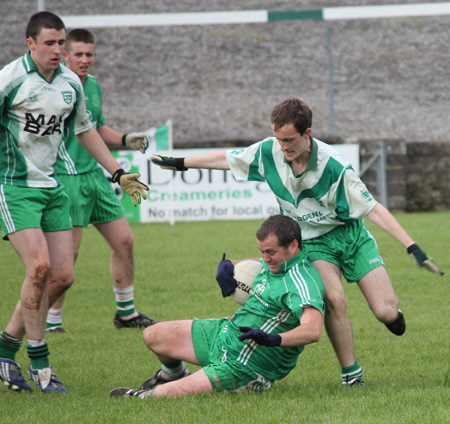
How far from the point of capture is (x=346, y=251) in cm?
572

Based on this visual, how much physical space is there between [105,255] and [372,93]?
1965 cm

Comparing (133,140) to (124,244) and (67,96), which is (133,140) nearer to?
(67,96)

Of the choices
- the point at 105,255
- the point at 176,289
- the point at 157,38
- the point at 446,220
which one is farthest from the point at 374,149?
the point at 157,38

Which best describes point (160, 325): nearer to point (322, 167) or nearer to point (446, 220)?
point (322, 167)

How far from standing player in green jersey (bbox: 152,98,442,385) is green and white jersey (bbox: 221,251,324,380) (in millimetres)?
439

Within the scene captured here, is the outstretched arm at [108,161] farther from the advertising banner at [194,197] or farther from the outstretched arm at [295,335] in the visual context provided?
the advertising banner at [194,197]

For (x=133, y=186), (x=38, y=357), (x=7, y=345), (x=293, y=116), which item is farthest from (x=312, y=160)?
(x=7, y=345)

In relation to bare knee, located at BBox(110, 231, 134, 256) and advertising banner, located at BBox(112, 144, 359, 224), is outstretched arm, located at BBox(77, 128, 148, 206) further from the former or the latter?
advertising banner, located at BBox(112, 144, 359, 224)

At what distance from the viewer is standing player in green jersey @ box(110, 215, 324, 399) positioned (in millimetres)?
5027

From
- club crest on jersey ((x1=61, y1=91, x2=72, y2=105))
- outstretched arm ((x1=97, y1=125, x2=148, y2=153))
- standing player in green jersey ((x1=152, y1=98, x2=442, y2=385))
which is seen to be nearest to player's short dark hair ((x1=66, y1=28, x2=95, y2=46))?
outstretched arm ((x1=97, y1=125, x2=148, y2=153))

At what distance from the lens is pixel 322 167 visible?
547 centimetres

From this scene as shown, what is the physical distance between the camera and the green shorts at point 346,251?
5.68 metres

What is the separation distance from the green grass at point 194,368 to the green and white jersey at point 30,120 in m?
1.49

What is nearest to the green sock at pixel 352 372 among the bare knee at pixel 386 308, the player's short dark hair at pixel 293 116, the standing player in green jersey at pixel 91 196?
the bare knee at pixel 386 308
